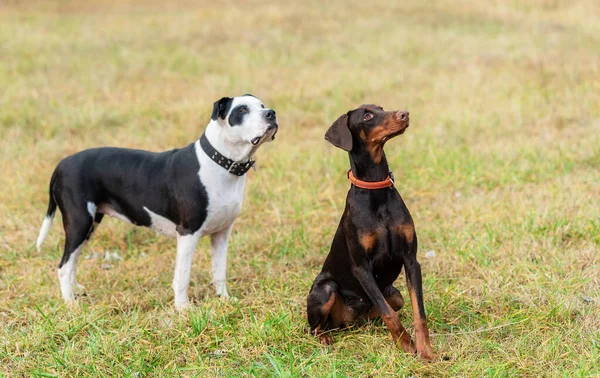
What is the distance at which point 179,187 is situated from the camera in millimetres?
4660

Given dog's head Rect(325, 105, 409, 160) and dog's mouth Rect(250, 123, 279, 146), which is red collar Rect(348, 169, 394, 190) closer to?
dog's head Rect(325, 105, 409, 160)

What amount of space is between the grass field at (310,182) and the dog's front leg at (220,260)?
0.12 m

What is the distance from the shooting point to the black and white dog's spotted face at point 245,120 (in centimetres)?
441

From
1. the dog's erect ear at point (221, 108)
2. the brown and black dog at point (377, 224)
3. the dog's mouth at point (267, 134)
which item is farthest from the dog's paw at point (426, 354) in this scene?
the dog's erect ear at point (221, 108)

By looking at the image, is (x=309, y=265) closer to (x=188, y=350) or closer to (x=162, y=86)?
(x=188, y=350)

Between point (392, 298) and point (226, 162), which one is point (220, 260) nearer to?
point (226, 162)

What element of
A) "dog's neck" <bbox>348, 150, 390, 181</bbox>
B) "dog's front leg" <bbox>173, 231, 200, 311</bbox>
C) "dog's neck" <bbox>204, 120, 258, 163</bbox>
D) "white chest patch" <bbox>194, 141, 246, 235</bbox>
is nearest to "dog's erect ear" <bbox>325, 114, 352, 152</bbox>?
"dog's neck" <bbox>348, 150, 390, 181</bbox>

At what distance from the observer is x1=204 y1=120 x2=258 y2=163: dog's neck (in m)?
4.57

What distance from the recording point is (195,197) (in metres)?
4.60

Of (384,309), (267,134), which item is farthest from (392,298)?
(267,134)

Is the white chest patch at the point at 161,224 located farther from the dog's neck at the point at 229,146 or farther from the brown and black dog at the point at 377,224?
the brown and black dog at the point at 377,224

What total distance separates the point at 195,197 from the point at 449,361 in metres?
1.94

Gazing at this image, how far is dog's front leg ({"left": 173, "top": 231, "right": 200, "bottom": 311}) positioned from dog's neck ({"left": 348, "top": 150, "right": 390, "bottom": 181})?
1.39m

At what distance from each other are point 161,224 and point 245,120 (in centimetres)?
104
